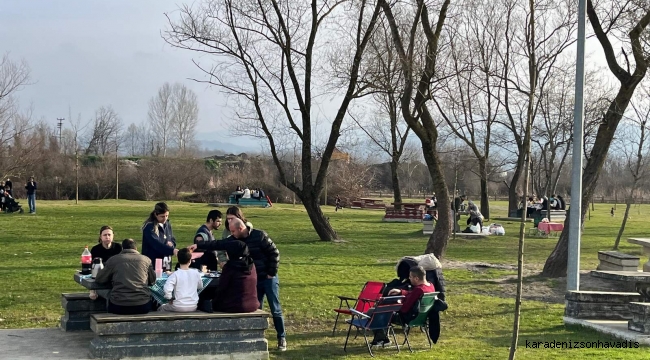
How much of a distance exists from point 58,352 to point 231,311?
198 centimetres

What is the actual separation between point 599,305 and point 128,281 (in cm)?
722

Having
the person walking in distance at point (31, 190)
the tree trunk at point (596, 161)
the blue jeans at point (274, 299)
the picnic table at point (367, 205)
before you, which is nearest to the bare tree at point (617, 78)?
the tree trunk at point (596, 161)

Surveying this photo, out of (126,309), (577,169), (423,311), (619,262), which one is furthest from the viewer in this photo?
(619,262)

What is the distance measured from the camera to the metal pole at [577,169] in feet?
39.6

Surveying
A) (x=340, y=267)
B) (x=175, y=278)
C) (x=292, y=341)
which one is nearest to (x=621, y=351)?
(x=292, y=341)

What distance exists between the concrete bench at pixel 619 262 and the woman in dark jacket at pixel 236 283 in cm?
997

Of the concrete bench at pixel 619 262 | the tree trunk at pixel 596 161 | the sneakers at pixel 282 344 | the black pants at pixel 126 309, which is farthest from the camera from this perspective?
the tree trunk at pixel 596 161

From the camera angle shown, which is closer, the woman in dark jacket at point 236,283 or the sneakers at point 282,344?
the woman in dark jacket at point 236,283

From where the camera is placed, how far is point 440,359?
29.6 ft

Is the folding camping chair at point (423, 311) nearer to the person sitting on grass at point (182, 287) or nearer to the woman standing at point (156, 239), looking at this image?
the person sitting on grass at point (182, 287)

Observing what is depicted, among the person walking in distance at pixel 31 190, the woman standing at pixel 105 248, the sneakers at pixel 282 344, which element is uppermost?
the person walking in distance at pixel 31 190

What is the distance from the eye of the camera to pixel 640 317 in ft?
34.0

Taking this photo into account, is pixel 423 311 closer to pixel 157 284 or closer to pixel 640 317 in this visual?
pixel 640 317

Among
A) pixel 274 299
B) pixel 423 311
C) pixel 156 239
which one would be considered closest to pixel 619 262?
pixel 423 311
